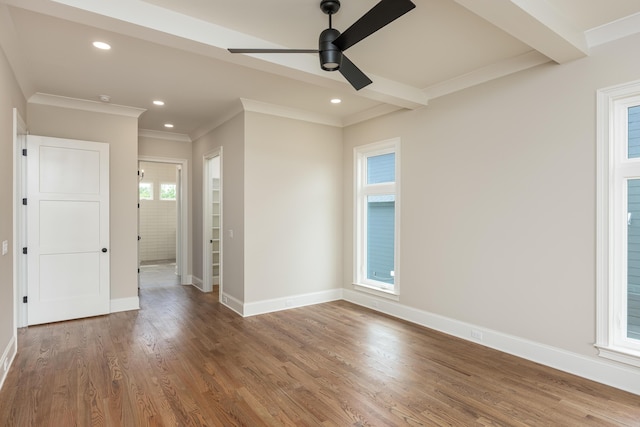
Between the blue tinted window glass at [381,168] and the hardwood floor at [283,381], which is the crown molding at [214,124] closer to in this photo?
the blue tinted window glass at [381,168]

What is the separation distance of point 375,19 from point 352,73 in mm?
606

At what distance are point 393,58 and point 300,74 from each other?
0.91 m

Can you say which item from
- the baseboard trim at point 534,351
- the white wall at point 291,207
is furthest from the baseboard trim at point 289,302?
the baseboard trim at point 534,351

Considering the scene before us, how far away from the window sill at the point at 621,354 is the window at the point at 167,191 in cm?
981

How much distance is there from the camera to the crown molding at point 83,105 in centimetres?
436

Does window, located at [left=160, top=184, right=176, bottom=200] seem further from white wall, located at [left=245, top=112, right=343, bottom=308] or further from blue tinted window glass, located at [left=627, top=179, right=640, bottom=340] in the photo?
blue tinted window glass, located at [left=627, top=179, right=640, bottom=340]

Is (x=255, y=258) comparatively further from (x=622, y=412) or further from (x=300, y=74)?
(x=622, y=412)

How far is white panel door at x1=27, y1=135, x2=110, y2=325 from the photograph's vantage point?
13.9 ft

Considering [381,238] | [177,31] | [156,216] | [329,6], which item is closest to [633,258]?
[381,238]

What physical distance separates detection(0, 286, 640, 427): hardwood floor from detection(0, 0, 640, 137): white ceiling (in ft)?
8.71

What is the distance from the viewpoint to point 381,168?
5.04 m

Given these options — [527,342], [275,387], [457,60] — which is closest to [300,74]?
[457,60]

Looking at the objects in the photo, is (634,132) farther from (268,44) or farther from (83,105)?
(83,105)

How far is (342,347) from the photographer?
11.8 ft
